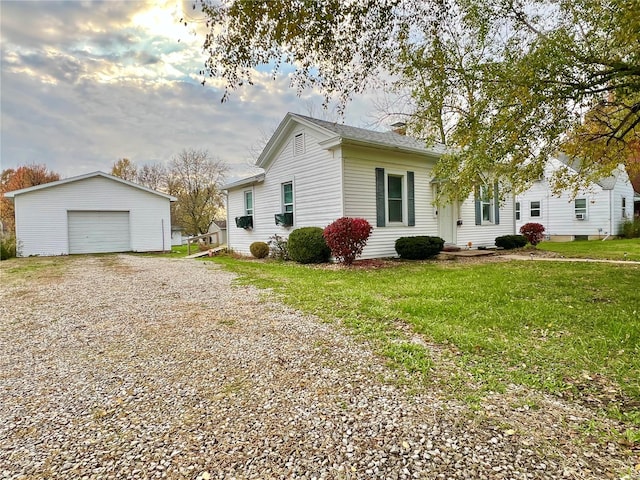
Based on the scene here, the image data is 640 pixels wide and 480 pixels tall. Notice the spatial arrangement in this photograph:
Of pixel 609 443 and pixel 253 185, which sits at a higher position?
pixel 253 185

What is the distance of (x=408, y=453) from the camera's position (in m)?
1.81

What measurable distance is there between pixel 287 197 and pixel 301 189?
3.50 feet

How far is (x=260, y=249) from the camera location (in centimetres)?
1296

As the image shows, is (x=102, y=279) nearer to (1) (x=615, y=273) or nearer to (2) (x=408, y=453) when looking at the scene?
(2) (x=408, y=453)

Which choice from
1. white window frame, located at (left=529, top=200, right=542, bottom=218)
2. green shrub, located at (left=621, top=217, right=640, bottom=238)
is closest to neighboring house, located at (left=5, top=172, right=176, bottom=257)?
white window frame, located at (left=529, top=200, right=542, bottom=218)

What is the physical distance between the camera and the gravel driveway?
174cm

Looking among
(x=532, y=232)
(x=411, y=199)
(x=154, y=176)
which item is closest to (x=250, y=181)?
(x=411, y=199)

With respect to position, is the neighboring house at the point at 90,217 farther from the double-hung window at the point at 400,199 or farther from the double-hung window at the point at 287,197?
the double-hung window at the point at 400,199

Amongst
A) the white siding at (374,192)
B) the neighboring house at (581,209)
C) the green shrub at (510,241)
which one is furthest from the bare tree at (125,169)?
the neighboring house at (581,209)

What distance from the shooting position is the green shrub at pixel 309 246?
998 cm

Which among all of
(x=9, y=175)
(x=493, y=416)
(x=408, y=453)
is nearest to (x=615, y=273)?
(x=493, y=416)

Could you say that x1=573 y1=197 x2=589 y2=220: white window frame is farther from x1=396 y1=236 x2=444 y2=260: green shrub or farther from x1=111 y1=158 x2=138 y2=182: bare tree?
x1=111 y1=158 x2=138 y2=182: bare tree

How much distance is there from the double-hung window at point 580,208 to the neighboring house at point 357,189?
8.56 metres

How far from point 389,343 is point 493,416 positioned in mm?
1350
